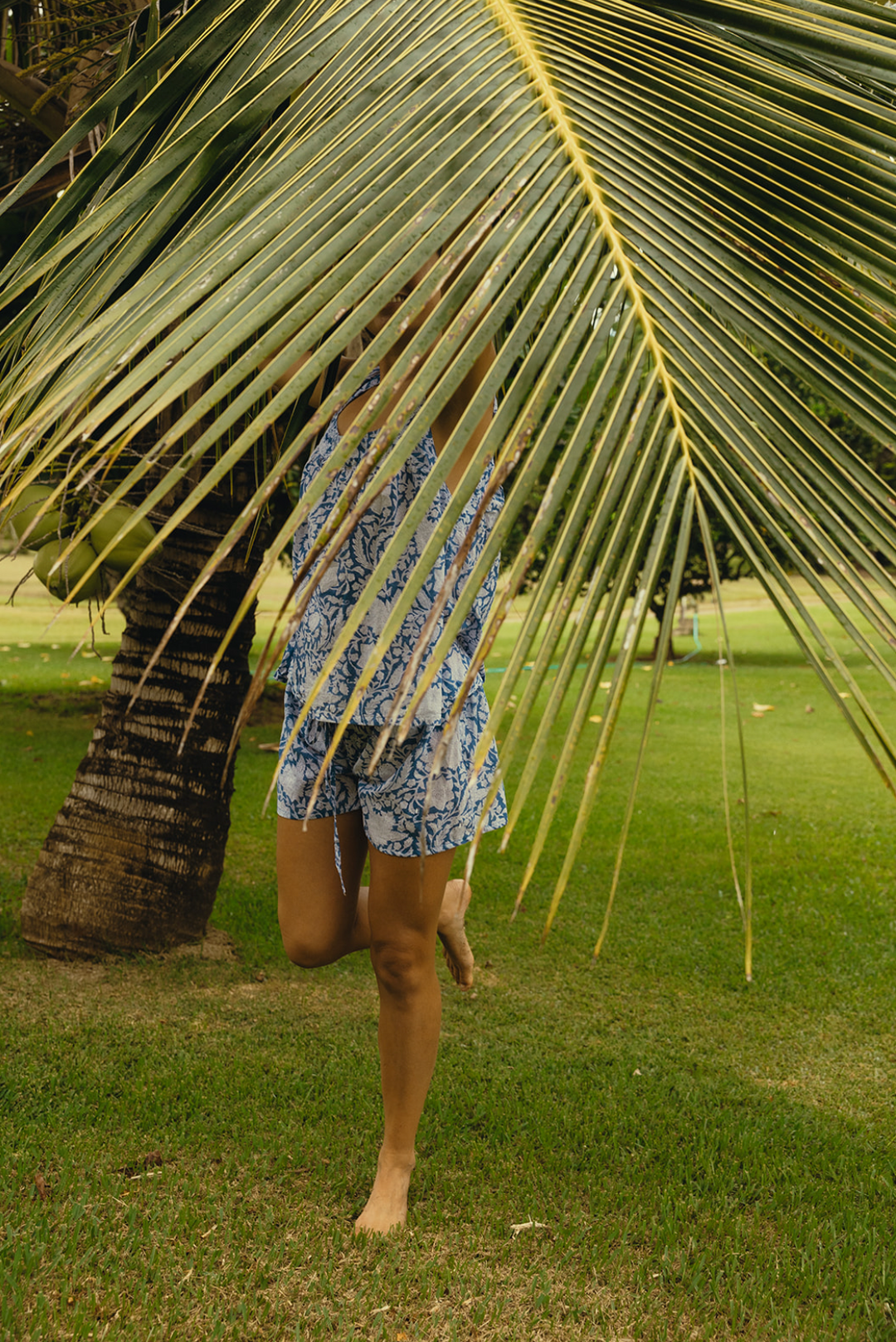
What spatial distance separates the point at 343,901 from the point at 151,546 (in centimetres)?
154

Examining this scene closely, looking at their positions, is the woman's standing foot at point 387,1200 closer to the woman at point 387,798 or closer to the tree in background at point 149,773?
the woman at point 387,798

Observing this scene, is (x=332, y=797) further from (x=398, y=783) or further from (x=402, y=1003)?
(x=402, y=1003)

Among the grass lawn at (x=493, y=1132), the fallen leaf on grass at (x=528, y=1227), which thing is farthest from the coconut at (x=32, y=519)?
the fallen leaf on grass at (x=528, y=1227)

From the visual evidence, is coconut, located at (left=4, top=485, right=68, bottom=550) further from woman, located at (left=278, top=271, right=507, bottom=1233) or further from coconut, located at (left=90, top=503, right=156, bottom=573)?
woman, located at (left=278, top=271, right=507, bottom=1233)

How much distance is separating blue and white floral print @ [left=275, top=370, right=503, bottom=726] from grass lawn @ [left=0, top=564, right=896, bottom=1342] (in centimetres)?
114

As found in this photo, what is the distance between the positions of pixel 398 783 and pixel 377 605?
37cm

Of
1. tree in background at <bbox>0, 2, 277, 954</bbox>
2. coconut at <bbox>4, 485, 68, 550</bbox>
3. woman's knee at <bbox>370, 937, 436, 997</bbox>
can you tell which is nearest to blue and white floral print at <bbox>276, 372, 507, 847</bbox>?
woman's knee at <bbox>370, 937, 436, 997</bbox>

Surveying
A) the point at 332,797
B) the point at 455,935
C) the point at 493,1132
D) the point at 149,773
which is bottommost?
the point at 493,1132

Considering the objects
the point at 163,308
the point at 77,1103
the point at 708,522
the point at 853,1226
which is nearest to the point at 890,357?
the point at 708,522

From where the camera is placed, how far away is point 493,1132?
9.25 ft

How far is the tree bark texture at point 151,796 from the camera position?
3787mm

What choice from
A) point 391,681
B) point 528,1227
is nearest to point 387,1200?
point 528,1227

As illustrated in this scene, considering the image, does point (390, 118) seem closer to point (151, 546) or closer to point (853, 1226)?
point (151, 546)

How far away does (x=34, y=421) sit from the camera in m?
1.20
